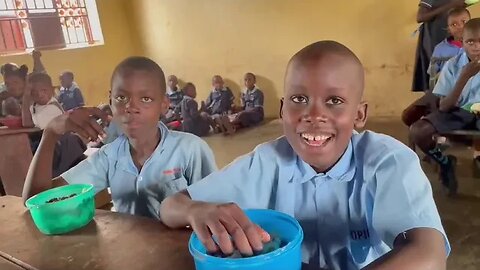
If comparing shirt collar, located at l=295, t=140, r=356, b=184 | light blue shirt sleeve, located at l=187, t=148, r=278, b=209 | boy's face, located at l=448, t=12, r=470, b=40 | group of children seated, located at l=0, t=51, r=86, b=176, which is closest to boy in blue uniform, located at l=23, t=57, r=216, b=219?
light blue shirt sleeve, located at l=187, t=148, r=278, b=209

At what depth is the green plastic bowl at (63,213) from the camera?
0.97 metres

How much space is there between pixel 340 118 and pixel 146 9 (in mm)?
3155

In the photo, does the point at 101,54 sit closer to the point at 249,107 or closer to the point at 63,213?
the point at 249,107

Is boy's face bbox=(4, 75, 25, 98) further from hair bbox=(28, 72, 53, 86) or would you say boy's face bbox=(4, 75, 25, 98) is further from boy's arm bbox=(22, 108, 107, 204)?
boy's arm bbox=(22, 108, 107, 204)

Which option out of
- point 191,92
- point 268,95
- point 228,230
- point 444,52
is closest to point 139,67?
point 228,230

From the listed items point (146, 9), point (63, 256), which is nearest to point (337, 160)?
point (63, 256)

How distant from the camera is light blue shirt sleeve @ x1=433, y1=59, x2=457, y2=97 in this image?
8.84 feet

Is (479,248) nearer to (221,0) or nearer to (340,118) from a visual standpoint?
(340,118)

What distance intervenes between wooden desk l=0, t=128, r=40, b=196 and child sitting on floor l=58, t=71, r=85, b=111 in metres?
0.33

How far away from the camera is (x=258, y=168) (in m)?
0.95

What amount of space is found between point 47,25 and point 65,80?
38 cm

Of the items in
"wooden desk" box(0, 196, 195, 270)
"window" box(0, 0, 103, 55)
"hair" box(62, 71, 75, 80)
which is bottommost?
"wooden desk" box(0, 196, 195, 270)

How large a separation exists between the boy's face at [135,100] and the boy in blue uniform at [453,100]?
1.86 metres

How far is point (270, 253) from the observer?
23.7 inches
